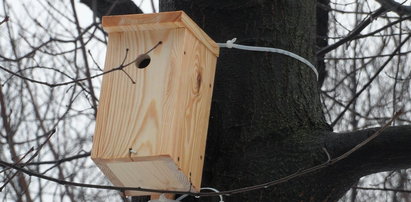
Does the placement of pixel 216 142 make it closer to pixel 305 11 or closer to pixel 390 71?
pixel 305 11

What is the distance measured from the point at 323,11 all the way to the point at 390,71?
1.94m

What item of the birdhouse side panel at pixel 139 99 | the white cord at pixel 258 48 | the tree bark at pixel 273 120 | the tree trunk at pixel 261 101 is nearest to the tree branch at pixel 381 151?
the tree bark at pixel 273 120

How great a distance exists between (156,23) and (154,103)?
0.25 metres

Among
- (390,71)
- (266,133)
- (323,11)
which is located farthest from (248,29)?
(390,71)

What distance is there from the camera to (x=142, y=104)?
97.8 inches

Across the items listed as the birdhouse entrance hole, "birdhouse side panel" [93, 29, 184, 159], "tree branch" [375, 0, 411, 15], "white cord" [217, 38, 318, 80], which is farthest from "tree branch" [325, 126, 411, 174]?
"tree branch" [375, 0, 411, 15]

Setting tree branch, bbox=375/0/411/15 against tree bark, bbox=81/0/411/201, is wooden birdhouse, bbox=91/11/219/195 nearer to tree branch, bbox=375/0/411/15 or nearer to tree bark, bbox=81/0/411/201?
tree bark, bbox=81/0/411/201

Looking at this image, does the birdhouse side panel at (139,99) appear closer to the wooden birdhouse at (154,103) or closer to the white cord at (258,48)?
the wooden birdhouse at (154,103)

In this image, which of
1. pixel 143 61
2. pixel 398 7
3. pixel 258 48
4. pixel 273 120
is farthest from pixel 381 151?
pixel 398 7

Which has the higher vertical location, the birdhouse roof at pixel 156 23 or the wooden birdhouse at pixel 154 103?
the birdhouse roof at pixel 156 23

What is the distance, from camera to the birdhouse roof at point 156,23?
2484 mm

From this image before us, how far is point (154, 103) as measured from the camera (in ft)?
8.10

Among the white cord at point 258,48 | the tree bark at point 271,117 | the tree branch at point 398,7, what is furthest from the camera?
the tree branch at point 398,7

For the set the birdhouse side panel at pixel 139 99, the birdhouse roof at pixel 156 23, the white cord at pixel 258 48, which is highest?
the birdhouse roof at pixel 156 23
